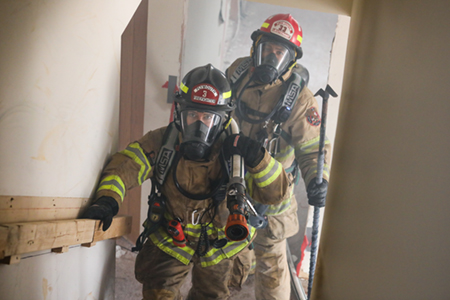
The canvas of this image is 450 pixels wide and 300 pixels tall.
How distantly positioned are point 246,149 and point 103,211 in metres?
0.56

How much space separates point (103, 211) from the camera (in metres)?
1.16

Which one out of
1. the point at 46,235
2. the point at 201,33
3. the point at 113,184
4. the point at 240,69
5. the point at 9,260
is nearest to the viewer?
the point at 9,260

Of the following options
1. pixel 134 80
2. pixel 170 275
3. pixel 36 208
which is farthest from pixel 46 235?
Result: pixel 134 80

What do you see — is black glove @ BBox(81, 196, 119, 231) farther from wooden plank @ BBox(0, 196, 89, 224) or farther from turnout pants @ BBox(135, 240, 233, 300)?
turnout pants @ BBox(135, 240, 233, 300)

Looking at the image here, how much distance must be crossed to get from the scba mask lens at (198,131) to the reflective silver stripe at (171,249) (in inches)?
15.1

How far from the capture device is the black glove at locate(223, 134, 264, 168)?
132 cm

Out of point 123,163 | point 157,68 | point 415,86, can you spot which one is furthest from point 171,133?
point 415,86

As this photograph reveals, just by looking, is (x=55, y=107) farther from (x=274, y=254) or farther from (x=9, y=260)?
(x=274, y=254)

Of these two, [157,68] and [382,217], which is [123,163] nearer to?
[157,68]

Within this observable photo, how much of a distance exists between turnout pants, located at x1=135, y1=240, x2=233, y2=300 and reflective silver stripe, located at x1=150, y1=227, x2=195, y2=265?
0.03 metres

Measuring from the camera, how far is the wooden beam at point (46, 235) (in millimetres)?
659

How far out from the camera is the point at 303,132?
5.97ft

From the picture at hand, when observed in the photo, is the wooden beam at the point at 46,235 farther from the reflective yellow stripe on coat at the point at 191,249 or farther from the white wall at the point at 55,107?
the reflective yellow stripe on coat at the point at 191,249

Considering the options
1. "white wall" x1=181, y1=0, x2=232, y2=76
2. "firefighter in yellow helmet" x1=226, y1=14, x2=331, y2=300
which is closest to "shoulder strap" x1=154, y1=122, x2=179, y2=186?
"firefighter in yellow helmet" x1=226, y1=14, x2=331, y2=300
